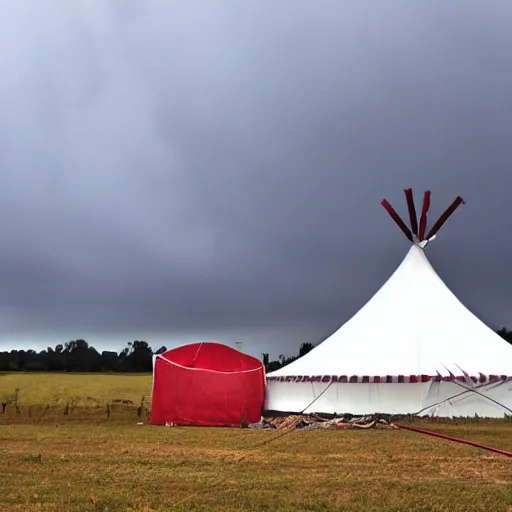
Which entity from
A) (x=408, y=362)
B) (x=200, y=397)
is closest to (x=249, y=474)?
Result: (x=200, y=397)

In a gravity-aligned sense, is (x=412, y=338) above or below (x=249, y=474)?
above

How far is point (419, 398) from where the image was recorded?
1443cm

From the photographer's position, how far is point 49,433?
38.8 ft

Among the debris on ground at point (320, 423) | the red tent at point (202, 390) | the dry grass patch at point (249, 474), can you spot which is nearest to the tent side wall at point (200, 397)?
the red tent at point (202, 390)

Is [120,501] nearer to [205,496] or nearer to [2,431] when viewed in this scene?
[205,496]

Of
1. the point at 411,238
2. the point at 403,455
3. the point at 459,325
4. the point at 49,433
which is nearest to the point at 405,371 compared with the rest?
the point at 459,325

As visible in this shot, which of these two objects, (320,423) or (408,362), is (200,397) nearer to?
(320,423)

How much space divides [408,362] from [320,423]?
2472mm

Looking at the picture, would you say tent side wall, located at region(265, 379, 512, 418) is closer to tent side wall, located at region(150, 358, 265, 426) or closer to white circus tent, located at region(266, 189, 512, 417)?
white circus tent, located at region(266, 189, 512, 417)

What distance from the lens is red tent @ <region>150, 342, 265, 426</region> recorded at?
14.6 metres

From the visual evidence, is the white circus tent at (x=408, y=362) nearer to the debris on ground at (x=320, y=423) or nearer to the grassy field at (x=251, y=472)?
the debris on ground at (x=320, y=423)

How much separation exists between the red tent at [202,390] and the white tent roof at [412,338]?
3.44ft

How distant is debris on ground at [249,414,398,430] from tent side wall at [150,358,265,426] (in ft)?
1.79

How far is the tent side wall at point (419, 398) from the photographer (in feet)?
47.2
